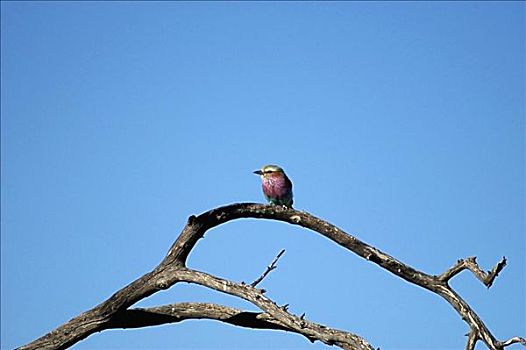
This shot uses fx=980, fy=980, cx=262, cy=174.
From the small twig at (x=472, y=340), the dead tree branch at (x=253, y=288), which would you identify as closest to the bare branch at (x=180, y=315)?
the dead tree branch at (x=253, y=288)

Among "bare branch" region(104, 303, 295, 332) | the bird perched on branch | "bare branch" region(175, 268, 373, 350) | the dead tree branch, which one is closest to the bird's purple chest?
the bird perched on branch

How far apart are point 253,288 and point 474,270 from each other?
5.71 feet

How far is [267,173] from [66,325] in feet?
7.70

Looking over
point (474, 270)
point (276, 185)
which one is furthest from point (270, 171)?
point (474, 270)

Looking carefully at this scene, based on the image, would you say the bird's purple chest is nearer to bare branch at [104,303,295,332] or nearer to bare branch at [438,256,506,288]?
bare branch at [104,303,295,332]

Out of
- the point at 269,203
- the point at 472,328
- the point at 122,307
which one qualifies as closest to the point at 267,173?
the point at 269,203

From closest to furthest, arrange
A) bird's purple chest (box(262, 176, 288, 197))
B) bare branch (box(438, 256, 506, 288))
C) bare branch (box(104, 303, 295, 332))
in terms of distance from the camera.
Answer: bare branch (box(438, 256, 506, 288)) < bare branch (box(104, 303, 295, 332)) < bird's purple chest (box(262, 176, 288, 197))

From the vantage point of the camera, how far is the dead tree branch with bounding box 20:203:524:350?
7562 mm

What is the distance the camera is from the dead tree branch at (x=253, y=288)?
24.8ft

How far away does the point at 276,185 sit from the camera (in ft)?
30.4

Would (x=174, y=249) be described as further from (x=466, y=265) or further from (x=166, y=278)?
(x=466, y=265)

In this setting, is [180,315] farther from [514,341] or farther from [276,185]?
[514,341]

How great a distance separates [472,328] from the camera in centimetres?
763

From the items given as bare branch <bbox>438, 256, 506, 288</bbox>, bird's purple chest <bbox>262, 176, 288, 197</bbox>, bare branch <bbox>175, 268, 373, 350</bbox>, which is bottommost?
bare branch <bbox>175, 268, 373, 350</bbox>
